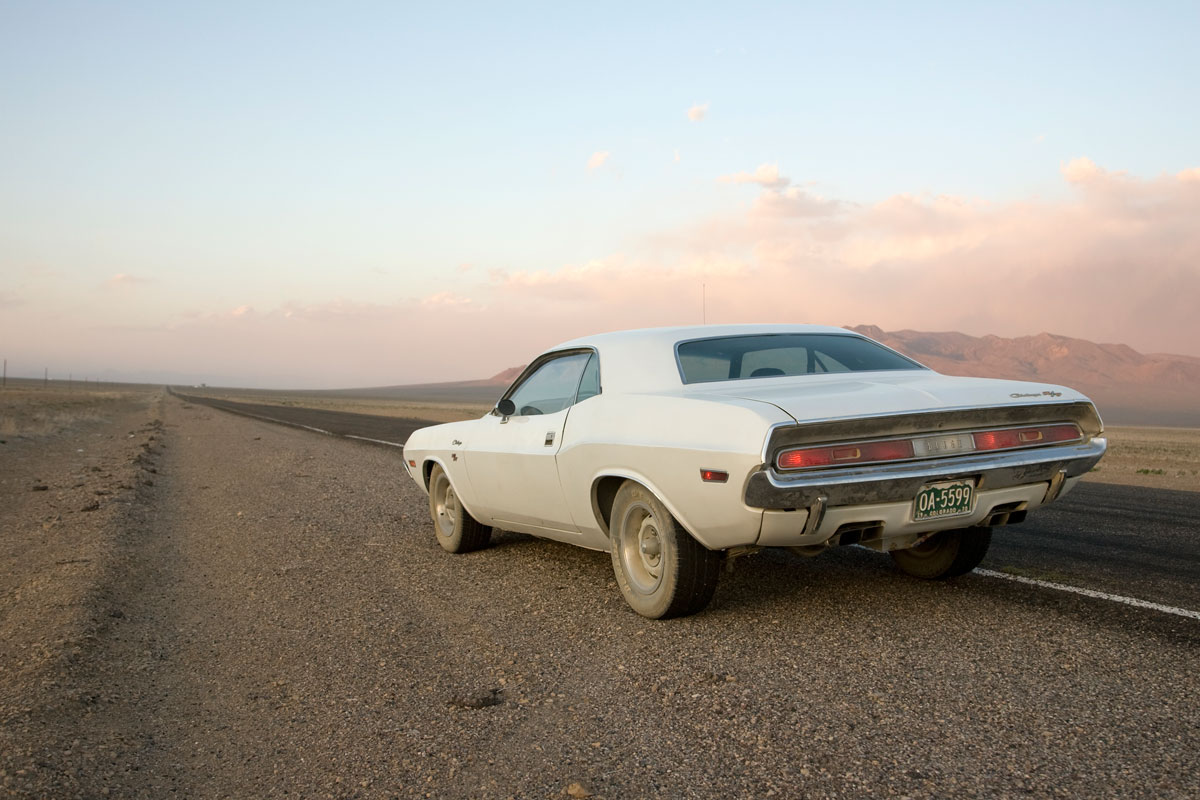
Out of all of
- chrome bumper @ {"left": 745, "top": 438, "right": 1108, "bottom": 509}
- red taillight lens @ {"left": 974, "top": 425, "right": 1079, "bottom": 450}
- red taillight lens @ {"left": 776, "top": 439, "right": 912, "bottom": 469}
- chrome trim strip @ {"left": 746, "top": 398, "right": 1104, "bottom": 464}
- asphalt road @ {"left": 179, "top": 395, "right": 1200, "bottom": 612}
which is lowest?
asphalt road @ {"left": 179, "top": 395, "right": 1200, "bottom": 612}

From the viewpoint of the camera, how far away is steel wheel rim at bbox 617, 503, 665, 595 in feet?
15.3

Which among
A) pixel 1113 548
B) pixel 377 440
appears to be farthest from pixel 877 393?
pixel 377 440

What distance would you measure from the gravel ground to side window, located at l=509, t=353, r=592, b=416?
3.53ft

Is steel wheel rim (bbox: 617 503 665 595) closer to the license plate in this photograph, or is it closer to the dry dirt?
the license plate

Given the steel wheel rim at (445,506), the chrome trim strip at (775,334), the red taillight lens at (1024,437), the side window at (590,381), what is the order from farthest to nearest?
the steel wheel rim at (445,506)
the side window at (590,381)
the chrome trim strip at (775,334)
the red taillight lens at (1024,437)

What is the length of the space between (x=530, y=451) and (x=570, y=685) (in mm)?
1886

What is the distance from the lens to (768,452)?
12.4 ft

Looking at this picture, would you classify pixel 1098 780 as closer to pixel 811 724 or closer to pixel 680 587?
pixel 811 724

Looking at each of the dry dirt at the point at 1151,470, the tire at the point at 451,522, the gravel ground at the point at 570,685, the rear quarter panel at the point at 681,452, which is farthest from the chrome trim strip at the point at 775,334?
the dry dirt at the point at 1151,470

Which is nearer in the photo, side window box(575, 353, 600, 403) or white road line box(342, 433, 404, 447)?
side window box(575, 353, 600, 403)

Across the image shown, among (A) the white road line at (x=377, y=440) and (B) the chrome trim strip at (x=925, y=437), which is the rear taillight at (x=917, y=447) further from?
(A) the white road line at (x=377, y=440)

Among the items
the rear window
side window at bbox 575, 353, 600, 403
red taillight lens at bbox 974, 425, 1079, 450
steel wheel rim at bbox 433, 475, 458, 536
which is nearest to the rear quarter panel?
side window at bbox 575, 353, 600, 403

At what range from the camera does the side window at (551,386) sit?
546 centimetres

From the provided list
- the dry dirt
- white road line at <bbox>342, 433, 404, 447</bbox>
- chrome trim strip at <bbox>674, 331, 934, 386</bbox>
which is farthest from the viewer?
white road line at <bbox>342, 433, 404, 447</bbox>
